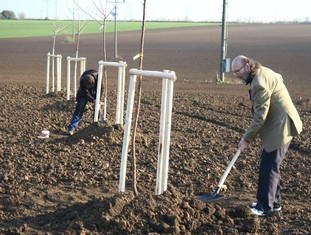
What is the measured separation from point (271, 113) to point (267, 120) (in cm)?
9

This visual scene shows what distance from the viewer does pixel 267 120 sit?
20.8 feet


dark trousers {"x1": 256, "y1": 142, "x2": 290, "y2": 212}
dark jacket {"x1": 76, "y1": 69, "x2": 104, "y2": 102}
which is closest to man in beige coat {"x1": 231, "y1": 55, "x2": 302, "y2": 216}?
dark trousers {"x1": 256, "y1": 142, "x2": 290, "y2": 212}

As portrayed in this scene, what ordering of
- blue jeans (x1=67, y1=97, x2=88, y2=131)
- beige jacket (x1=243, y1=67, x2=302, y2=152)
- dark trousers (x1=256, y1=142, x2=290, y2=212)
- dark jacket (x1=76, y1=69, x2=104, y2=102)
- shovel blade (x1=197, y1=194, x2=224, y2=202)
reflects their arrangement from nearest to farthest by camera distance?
beige jacket (x1=243, y1=67, x2=302, y2=152), dark trousers (x1=256, y1=142, x2=290, y2=212), shovel blade (x1=197, y1=194, x2=224, y2=202), blue jeans (x1=67, y1=97, x2=88, y2=131), dark jacket (x1=76, y1=69, x2=104, y2=102)

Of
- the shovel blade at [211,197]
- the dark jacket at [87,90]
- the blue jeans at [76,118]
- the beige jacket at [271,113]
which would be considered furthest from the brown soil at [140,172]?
the beige jacket at [271,113]

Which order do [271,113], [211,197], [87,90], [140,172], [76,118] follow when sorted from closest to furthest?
[271,113], [211,197], [140,172], [76,118], [87,90]

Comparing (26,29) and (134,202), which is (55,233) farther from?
(26,29)

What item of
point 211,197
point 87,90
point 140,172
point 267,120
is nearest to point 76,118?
point 87,90

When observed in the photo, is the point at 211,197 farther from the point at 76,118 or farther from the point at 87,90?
the point at 87,90

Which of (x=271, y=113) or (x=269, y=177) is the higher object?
(x=271, y=113)

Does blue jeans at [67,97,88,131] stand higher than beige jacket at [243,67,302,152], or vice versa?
beige jacket at [243,67,302,152]

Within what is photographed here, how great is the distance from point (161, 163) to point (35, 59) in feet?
108

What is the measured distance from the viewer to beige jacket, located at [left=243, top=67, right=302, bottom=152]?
614 cm

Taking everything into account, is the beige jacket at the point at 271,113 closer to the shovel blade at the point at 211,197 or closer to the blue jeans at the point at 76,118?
the shovel blade at the point at 211,197

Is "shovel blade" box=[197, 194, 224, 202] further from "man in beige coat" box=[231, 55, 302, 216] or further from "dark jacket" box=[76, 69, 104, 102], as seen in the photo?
"dark jacket" box=[76, 69, 104, 102]
